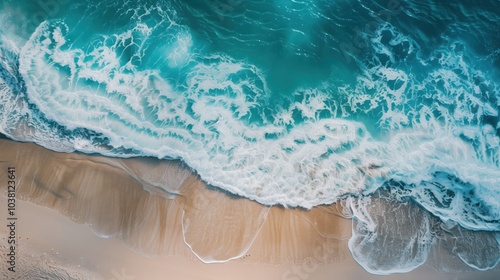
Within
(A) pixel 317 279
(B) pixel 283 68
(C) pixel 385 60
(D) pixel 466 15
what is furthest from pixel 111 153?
(D) pixel 466 15

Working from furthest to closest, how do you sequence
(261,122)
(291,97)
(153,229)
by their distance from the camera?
(291,97) → (261,122) → (153,229)

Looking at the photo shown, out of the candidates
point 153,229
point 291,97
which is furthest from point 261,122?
point 153,229

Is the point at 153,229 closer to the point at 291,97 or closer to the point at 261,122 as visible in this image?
the point at 261,122

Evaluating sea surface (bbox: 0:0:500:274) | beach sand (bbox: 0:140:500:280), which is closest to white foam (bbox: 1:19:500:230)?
sea surface (bbox: 0:0:500:274)

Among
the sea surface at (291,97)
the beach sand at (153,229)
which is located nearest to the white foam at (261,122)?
the sea surface at (291,97)

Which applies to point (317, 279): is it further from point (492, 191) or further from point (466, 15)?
point (466, 15)

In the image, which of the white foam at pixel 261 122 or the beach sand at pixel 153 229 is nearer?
the beach sand at pixel 153 229

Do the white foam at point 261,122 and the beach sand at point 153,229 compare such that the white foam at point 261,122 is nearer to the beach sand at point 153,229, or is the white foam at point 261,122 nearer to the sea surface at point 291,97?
the sea surface at point 291,97
